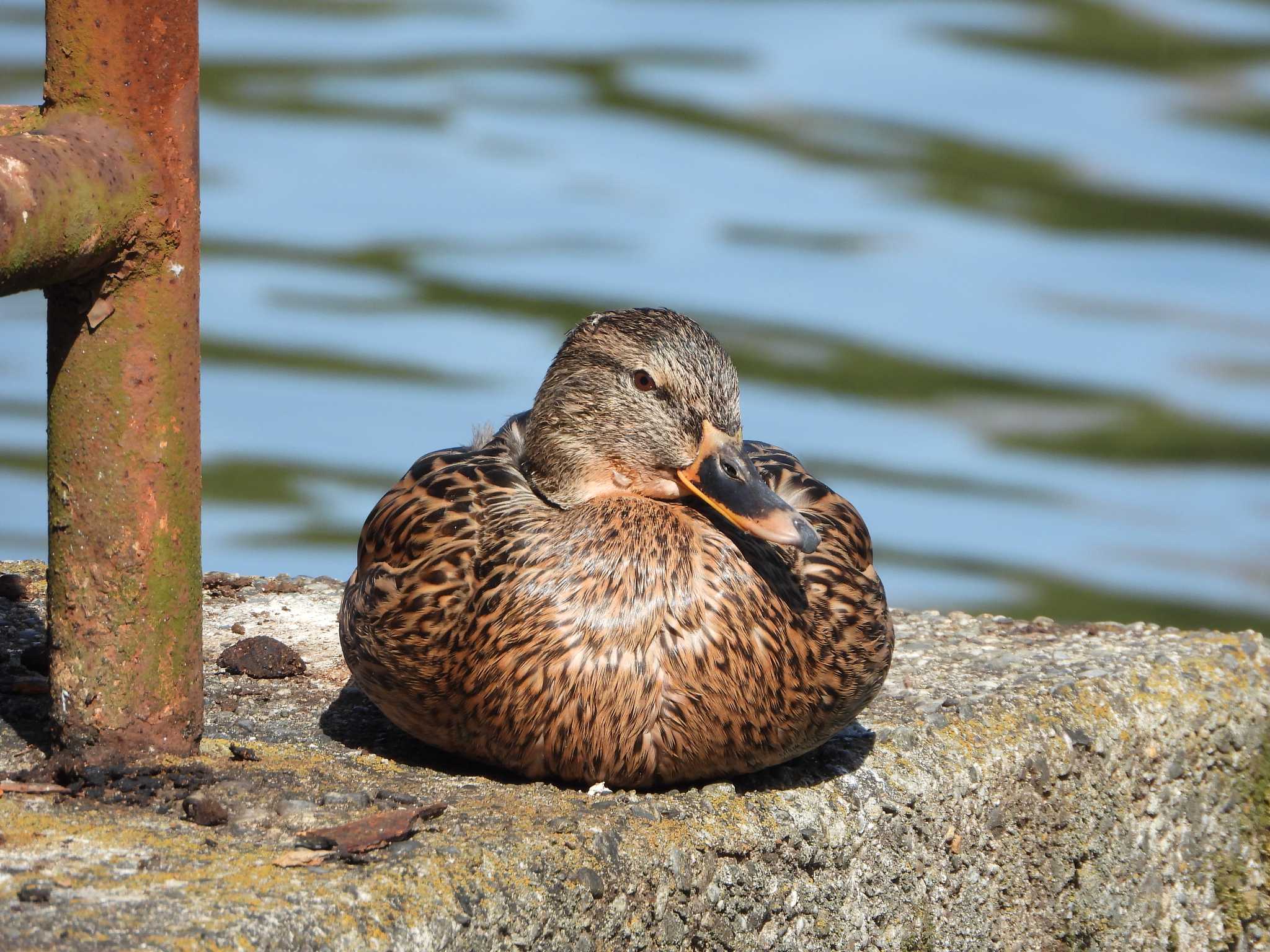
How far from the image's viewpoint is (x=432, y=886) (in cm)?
286

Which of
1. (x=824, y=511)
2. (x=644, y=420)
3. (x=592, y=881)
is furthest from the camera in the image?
(x=824, y=511)

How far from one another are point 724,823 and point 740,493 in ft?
2.02

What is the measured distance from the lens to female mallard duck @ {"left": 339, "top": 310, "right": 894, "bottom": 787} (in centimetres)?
335

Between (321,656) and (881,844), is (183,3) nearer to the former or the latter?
(321,656)

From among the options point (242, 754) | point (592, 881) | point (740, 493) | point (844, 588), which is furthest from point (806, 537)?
point (242, 754)

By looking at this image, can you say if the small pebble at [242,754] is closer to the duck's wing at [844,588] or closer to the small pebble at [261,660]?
the small pebble at [261,660]

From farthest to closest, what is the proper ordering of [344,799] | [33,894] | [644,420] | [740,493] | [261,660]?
[261,660] < [644,420] < [740,493] < [344,799] < [33,894]

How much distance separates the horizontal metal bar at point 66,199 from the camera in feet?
9.39

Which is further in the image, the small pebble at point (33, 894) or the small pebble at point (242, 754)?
the small pebble at point (242, 754)

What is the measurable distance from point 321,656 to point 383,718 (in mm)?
471

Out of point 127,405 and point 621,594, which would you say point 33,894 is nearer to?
point 127,405

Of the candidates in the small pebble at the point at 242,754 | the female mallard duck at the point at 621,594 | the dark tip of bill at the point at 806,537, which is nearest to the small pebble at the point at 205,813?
the small pebble at the point at 242,754

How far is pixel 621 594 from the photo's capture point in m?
3.41

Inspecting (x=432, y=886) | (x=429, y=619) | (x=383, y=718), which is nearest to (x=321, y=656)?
(x=383, y=718)
